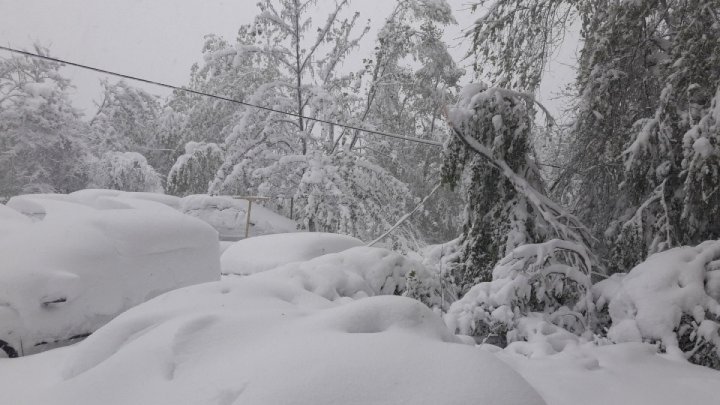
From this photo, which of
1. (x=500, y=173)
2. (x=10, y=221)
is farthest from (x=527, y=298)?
(x=10, y=221)

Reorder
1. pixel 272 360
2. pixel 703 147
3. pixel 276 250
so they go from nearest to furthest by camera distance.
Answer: pixel 272 360 → pixel 703 147 → pixel 276 250

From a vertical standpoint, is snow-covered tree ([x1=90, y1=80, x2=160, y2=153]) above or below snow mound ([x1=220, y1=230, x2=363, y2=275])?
above

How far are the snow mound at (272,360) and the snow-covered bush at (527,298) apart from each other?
2495 mm

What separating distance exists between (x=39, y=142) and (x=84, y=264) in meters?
20.0

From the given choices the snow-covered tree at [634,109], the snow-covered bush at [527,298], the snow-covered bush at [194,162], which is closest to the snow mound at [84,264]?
the snow-covered bush at [527,298]

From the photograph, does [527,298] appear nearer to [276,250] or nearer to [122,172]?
[276,250]

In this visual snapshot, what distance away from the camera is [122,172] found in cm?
2148

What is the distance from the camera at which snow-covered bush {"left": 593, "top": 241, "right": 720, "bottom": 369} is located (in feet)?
12.5

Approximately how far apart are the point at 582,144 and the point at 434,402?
5724 millimetres

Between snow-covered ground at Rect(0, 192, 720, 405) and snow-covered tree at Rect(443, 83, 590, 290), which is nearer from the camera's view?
snow-covered ground at Rect(0, 192, 720, 405)

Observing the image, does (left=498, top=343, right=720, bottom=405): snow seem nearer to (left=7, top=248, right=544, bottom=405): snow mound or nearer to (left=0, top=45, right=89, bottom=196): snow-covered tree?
(left=7, top=248, right=544, bottom=405): snow mound

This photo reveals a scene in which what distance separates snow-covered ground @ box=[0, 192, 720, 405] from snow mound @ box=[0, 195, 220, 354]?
1 centimetres

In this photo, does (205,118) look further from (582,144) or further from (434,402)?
(434,402)

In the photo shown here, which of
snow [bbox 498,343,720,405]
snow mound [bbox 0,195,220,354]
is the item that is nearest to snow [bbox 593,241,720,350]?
snow [bbox 498,343,720,405]
